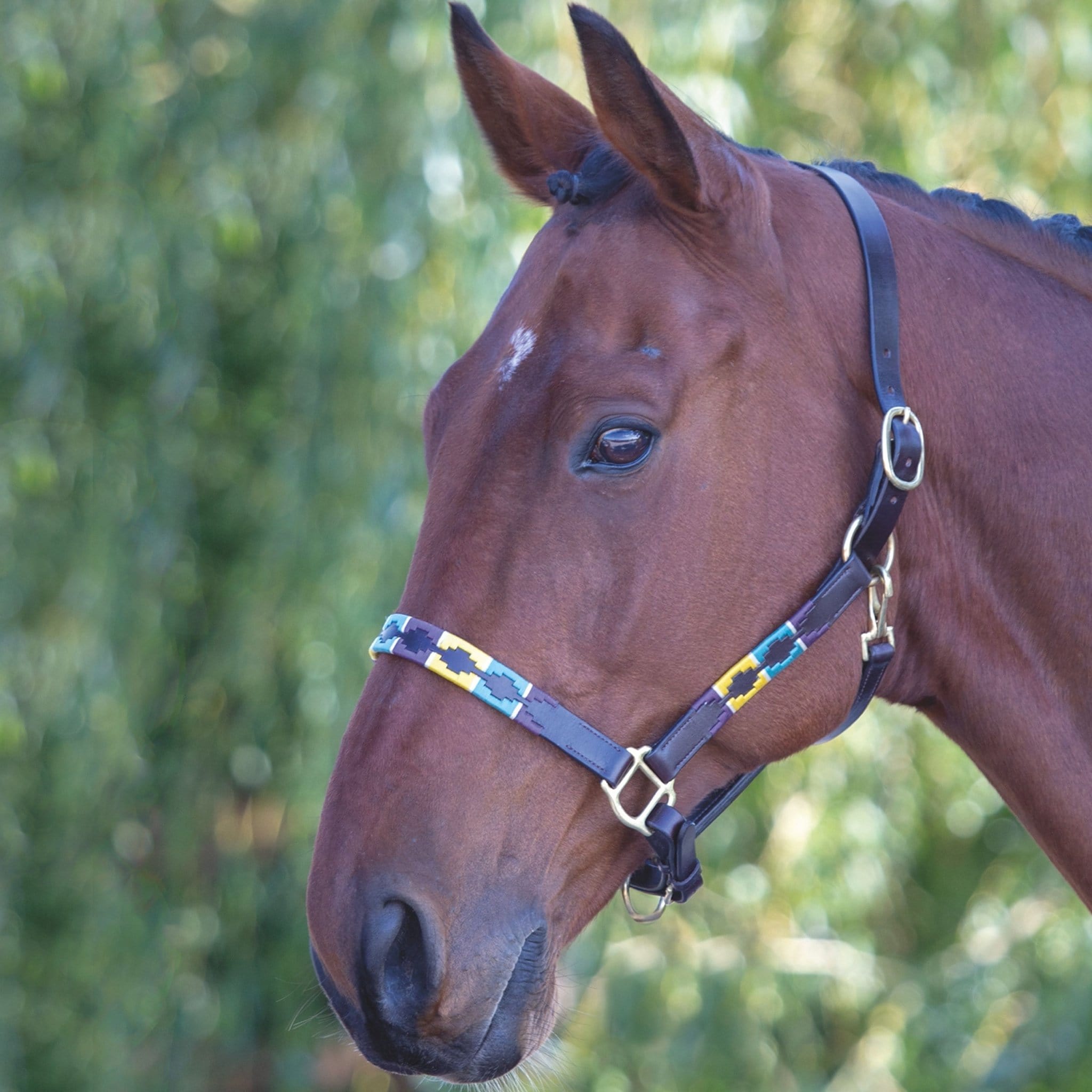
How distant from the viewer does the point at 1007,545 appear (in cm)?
152

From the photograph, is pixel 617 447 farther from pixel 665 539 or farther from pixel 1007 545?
pixel 1007 545

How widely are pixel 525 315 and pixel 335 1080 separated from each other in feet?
10.7

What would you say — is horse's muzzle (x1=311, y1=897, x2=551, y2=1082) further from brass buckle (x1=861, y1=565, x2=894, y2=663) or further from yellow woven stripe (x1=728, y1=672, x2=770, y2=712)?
brass buckle (x1=861, y1=565, x2=894, y2=663)

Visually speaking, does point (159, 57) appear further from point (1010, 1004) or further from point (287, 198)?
point (1010, 1004)

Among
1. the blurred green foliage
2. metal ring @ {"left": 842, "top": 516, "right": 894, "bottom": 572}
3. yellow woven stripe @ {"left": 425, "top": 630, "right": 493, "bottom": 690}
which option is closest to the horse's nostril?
yellow woven stripe @ {"left": 425, "top": 630, "right": 493, "bottom": 690}

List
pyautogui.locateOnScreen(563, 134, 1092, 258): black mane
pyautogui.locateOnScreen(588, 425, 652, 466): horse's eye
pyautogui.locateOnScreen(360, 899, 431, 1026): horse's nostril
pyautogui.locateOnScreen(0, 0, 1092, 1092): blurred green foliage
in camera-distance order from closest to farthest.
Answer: pyautogui.locateOnScreen(360, 899, 431, 1026): horse's nostril < pyautogui.locateOnScreen(588, 425, 652, 466): horse's eye < pyautogui.locateOnScreen(563, 134, 1092, 258): black mane < pyautogui.locateOnScreen(0, 0, 1092, 1092): blurred green foliage

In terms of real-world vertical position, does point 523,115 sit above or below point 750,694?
above

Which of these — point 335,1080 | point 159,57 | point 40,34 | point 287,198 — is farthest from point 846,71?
point 335,1080

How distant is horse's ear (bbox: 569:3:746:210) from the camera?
1.33m

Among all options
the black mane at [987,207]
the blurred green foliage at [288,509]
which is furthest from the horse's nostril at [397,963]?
the blurred green foliage at [288,509]

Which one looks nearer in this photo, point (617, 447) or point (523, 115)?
point (617, 447)

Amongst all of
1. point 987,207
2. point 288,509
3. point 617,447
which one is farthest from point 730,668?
point 288,509

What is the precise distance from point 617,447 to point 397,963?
0.62 metres

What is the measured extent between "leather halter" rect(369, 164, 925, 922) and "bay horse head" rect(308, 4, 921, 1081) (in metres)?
0.02
